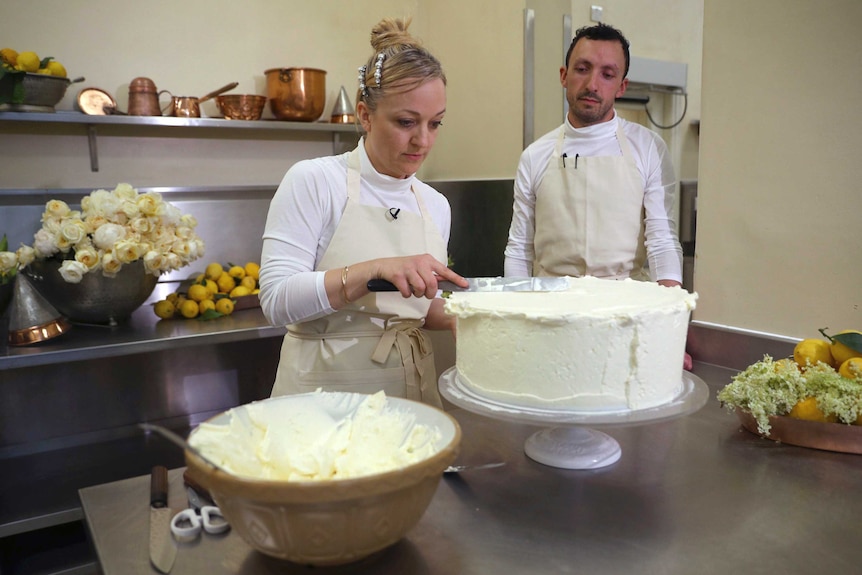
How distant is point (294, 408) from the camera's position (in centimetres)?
98

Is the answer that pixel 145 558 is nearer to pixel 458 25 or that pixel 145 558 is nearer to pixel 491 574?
pixel 491 574

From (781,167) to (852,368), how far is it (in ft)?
2.06

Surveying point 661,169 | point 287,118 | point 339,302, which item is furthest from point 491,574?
point 287,118

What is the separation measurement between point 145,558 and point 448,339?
158 centimetres

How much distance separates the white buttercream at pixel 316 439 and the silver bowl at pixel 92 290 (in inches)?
66.1

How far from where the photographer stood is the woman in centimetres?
148

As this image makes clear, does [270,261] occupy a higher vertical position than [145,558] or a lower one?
higher

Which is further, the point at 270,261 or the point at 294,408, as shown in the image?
the point at 270,261

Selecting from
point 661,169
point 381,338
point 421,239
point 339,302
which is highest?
point 661,169

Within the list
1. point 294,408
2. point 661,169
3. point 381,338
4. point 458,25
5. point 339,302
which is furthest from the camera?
point 458,25

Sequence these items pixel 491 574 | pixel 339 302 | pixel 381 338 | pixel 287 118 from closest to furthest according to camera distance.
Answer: pixel 491 574
pixel 339 302
pixel 381 338
pixel 287 118

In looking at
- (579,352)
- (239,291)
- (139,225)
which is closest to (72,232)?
(139,225)

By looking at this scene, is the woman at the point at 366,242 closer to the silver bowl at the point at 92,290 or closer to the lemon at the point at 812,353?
the lemon at the point at 812,353

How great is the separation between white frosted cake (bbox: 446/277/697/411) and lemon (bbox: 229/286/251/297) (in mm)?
1930
